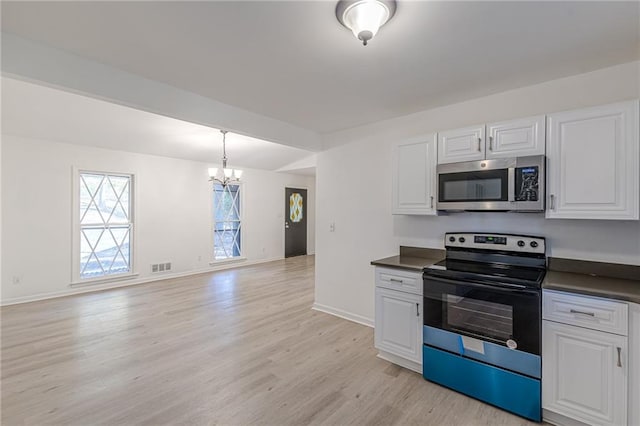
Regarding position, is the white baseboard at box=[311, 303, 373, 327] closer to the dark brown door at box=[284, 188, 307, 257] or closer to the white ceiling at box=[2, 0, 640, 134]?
the white ceiling at box=[2, 0, 640, 134]

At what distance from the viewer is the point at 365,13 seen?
1451 mm

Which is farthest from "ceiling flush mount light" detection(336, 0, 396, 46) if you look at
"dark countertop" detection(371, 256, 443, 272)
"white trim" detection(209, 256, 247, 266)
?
"white trim" detection(209, 256, 247, 266)

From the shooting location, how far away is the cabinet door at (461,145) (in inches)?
90.8

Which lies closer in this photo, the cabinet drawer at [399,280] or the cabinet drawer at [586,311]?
the cabinet drawer at [586,311]

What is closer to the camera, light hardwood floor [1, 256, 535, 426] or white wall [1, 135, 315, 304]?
light hardwood floor [1, 256, 535, 426]

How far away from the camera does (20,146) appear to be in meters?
4.13

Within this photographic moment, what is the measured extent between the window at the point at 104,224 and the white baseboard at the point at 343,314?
3.66m

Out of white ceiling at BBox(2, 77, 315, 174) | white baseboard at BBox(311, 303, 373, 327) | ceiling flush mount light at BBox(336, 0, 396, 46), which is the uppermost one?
white ceiling at BBox(2, 77, 315, 174)

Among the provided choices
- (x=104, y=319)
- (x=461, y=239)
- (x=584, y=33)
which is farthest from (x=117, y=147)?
(x=584, y=33)

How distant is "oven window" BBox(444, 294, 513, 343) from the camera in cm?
195

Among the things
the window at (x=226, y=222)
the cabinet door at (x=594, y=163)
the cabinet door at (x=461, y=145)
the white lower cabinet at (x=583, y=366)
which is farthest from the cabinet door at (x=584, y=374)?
the window at (x=226, y=222)

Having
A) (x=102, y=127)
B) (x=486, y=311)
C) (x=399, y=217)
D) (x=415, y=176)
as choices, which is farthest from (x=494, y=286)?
(x=102, y=127)

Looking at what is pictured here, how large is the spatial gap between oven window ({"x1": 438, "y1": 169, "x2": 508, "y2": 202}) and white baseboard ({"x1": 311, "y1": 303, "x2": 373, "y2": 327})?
5.73ft

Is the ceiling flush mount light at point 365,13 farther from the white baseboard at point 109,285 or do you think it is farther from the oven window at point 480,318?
the white baseboard at point 109,285
